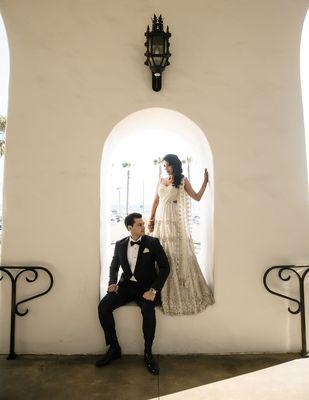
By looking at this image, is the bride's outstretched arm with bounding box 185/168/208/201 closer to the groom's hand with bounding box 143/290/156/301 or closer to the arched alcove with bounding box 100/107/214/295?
the arched alcove with bounding box 100/107/214/295

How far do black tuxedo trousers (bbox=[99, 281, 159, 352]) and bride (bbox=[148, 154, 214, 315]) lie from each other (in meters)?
0.24

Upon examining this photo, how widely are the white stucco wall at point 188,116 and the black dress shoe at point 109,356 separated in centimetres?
22

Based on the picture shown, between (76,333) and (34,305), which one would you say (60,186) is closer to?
(34,305)

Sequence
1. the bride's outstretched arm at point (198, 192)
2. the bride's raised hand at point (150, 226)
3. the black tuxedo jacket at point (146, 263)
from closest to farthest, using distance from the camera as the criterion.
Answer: the black tuxedo jacket at point (146, 263) < the bride's outstretched arm at point (198, 192) < the bride's raised hand at point (150, 226)

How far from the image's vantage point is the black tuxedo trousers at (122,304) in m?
2.88

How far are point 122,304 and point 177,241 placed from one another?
901 mm

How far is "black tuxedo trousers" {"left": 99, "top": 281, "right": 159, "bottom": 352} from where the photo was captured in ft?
9.43

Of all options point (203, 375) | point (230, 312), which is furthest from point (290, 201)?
point (203, 375)

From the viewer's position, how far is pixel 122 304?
10.0 feet

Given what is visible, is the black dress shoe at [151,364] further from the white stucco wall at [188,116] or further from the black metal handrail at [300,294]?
the black metal handrail at [300,294]

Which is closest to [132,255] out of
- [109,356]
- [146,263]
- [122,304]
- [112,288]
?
[146,263]

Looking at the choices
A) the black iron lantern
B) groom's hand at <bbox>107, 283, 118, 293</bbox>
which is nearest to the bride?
groom's hand at <bbox>107, 283, 118, 293</bbox>

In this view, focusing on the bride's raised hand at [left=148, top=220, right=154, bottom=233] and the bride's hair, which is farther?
the bride's raised hand at [left=148, top=220, right=154, bottom=233]

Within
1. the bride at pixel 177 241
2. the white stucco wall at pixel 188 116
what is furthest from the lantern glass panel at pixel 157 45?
the bride at pixel 177 241
